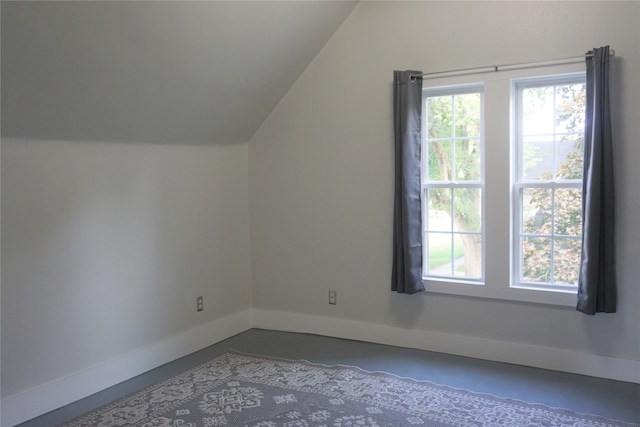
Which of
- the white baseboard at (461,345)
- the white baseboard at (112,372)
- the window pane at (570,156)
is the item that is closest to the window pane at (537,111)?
the window pane at (570,156)

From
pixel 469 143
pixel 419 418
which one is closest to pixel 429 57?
→ pixel 469 143

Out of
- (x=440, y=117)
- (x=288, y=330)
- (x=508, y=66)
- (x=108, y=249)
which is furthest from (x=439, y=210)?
(x=108, y=249)

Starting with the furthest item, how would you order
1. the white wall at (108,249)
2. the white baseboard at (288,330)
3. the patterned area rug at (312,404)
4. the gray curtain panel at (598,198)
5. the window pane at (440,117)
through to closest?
the window pane at (440,117)
the gray curtain panel at (598,198)
the white baseboard at (288,330)
the white wall at (108,249)
the patterned area rug at (312,404)

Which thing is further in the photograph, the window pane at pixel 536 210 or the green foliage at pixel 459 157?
the green foliage at pixel 459 157

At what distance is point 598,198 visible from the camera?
3.46m

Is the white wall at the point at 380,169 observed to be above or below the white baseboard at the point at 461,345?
above

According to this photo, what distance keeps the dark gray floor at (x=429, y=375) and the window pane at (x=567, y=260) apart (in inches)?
25.0

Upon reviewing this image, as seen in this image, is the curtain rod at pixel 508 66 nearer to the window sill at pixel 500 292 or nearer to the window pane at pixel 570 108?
the window pane at pixel 570 108

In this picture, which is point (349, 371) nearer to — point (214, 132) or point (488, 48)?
point (214, 132)

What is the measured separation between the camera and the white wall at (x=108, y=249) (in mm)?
3209

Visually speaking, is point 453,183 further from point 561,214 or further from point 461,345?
point 461,345

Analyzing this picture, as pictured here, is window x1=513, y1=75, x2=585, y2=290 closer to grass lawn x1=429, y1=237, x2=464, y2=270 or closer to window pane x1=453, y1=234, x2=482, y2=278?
window pane x1=453, y1=234, x2=482, y2=278

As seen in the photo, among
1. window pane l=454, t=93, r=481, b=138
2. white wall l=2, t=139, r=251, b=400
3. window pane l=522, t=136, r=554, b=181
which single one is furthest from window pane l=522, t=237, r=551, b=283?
white wall l=2, t=139, r=251, b=400

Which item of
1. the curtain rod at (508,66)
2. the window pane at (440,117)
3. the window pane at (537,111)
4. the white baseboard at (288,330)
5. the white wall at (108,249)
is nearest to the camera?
the white wall at (108,249)
